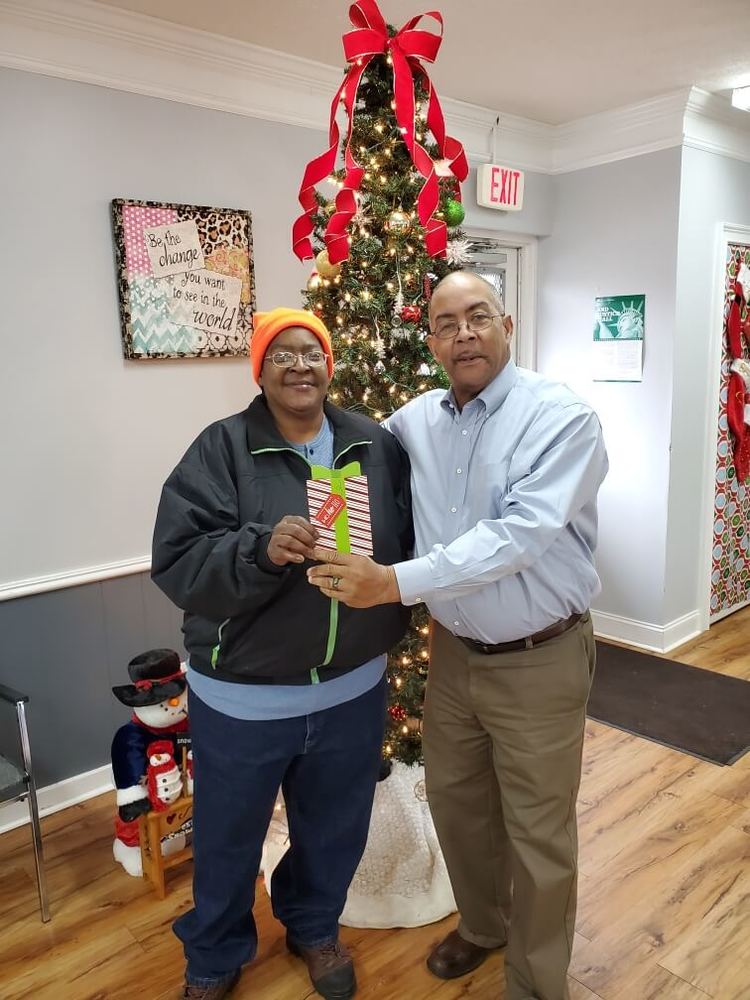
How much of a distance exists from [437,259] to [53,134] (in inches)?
48.4

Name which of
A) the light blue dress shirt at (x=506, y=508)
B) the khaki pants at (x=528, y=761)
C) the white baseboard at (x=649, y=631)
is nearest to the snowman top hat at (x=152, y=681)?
the khaki pants at (x=528, y=761)

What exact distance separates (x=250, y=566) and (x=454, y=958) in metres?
1.14

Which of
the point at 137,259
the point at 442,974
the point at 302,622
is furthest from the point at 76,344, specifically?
the point at 442,974

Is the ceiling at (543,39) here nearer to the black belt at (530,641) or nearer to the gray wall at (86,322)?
the gray wall at (86,322)

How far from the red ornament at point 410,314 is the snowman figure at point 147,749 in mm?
1197

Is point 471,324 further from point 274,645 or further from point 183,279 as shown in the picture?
point 183,279

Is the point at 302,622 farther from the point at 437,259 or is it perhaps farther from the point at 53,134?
the point at 53,134

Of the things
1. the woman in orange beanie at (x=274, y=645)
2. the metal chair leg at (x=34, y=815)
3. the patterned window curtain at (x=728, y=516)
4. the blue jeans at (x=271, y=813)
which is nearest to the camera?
the woman in orange beanie at (x=274, y=645)

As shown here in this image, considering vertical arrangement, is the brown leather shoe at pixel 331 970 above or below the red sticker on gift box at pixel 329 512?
below

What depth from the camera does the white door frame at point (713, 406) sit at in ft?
12.6

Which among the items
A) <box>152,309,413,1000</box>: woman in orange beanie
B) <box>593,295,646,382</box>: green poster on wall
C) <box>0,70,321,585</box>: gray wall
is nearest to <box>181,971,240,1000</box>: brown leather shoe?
<box>152,309,413,1000</box>: woman in orange beanie

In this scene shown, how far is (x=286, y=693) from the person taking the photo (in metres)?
1.58

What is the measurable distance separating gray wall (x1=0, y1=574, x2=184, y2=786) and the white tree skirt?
798 millimetres

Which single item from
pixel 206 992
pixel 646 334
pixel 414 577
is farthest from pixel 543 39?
pixel 206 992
